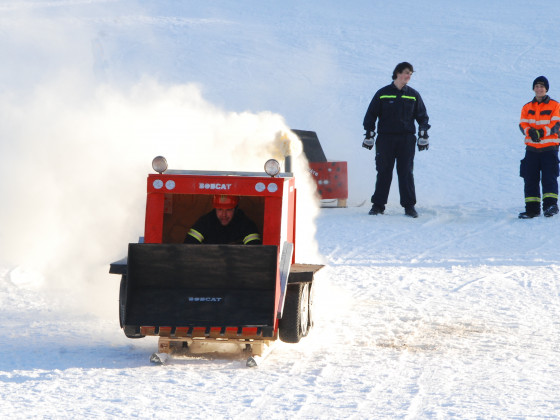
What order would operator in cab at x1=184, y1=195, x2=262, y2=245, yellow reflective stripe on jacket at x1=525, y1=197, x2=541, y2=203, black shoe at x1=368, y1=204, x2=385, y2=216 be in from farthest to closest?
black shoe at x1=368, y1=204, x2=385, y2=216
yellow reflective stripe on jacket at x1=525, y1=197, x2=541, y2=203
operator in cab at x1=184, y1=195, x2=262, y2=245

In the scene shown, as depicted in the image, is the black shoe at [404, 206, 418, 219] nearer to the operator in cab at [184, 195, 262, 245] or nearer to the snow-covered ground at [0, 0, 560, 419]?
the snow-covered ground at [0, 0, 560, 419]

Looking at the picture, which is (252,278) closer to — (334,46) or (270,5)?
(334,46)

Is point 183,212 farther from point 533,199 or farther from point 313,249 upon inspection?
point 533,199

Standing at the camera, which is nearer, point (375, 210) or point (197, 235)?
point (197, 235)

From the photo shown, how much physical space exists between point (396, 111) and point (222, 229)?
6.69m

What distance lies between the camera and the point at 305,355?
6.10m

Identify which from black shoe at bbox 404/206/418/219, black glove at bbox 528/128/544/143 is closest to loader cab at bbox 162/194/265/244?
black shoe at bbox 404/206/418/219

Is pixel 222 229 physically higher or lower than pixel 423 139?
lower

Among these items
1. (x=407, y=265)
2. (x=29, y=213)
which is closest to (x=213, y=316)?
(x=407, y=265)

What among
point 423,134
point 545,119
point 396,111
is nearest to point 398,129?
point 396,111

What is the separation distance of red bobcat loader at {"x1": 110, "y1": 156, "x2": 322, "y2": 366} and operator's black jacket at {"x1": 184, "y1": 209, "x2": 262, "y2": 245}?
42 centimetres

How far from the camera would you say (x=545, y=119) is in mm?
12344

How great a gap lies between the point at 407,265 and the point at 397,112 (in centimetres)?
343

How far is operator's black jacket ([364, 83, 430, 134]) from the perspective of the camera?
12695 millimetres
